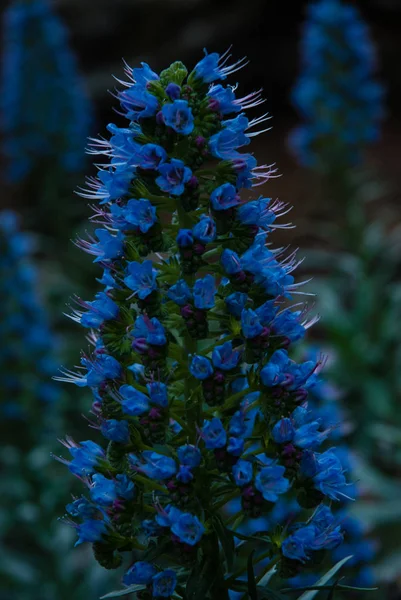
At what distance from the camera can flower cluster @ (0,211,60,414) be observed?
21.3ft

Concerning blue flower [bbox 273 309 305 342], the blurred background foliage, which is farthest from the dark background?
blue flower [bbox 273 309 305 342]

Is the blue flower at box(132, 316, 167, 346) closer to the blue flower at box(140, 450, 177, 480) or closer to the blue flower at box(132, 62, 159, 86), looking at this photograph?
the blue flower at box(140, 450, 177, 480)

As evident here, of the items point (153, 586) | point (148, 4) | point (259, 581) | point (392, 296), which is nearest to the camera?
point (153, 586)

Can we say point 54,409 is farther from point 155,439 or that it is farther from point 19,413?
point 155,439

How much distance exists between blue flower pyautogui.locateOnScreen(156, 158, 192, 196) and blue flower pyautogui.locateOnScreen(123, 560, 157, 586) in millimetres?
1036

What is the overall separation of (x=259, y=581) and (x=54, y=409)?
165 inches

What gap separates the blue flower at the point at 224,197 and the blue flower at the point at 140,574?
3.34 ft

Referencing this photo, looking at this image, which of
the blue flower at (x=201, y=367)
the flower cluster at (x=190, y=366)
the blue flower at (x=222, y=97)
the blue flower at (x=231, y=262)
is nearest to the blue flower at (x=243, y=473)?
the flower cluster at (x=190, y=366)

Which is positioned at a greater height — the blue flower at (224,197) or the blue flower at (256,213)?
the blue flower at (224,197)

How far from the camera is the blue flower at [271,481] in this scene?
8.44ft

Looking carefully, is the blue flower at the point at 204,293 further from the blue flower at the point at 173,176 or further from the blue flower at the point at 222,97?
the blue flower at the point at 222,97

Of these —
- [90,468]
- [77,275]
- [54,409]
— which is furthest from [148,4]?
[90,468]

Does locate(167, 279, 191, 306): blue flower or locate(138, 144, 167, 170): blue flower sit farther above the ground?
locate(138, 144, 167, 170): blue flower

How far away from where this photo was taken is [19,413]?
21.1 ft
